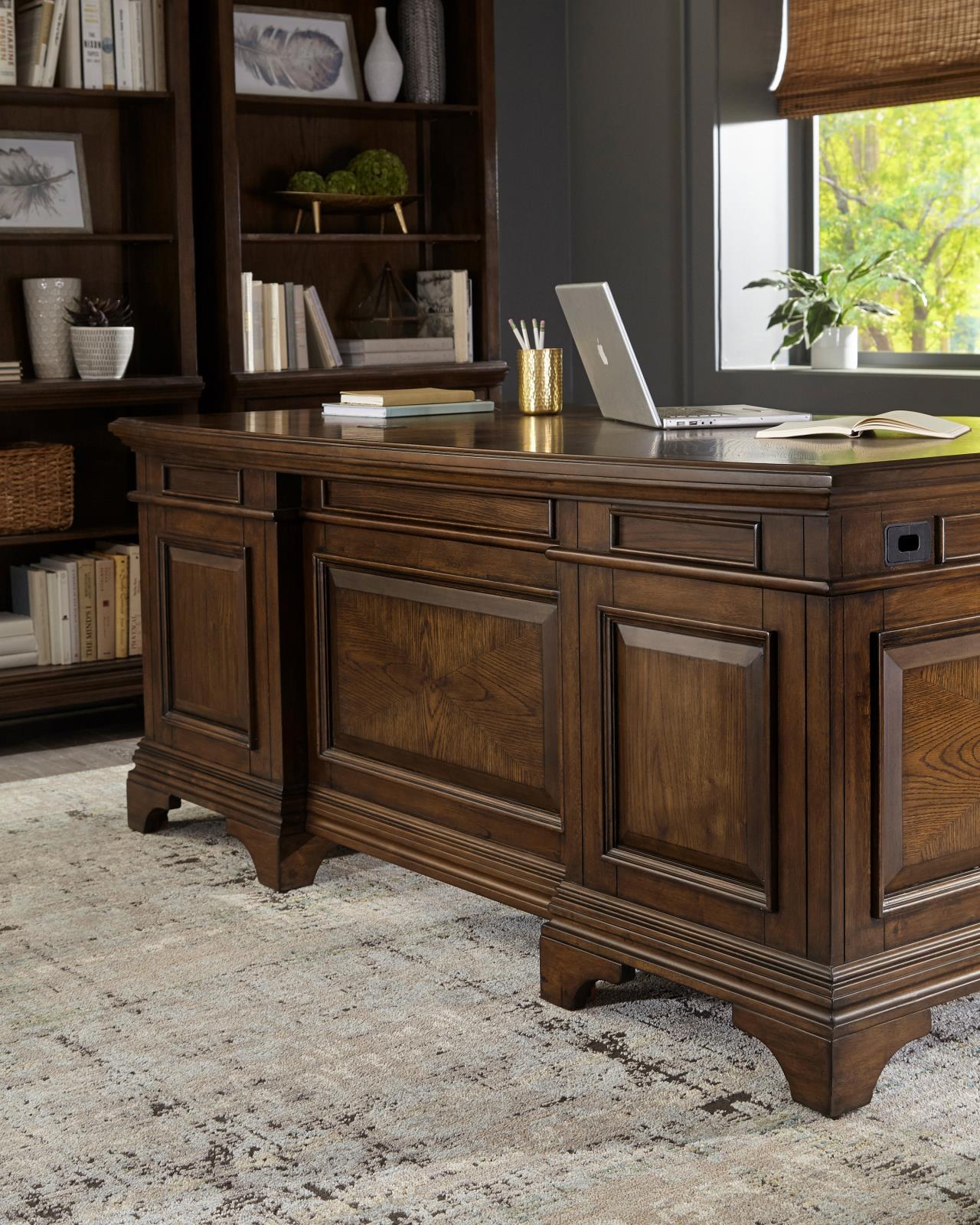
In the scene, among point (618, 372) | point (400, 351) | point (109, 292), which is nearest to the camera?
point (618, 372)

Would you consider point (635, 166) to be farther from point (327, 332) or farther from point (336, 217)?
point (327, 332)

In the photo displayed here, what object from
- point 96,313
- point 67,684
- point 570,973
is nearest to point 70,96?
point 96,313

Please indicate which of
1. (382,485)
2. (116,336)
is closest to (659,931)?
(382,485)

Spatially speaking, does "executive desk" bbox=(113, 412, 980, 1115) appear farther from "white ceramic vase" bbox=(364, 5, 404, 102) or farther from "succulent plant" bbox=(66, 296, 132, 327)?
"white ceramic vase" bbox=(364, 5, 404, 102)

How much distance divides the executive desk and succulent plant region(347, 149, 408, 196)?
1.90m

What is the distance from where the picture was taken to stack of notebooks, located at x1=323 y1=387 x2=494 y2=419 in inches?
123

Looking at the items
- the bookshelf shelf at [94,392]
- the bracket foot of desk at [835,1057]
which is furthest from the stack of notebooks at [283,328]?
the bracket foot of desk at [835,1057]

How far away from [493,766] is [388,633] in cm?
35

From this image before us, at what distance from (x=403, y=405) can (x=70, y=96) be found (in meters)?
1.68

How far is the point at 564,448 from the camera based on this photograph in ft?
7.91

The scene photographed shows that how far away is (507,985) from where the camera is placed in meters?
2.52

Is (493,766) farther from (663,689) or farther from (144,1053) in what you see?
(144,1053)

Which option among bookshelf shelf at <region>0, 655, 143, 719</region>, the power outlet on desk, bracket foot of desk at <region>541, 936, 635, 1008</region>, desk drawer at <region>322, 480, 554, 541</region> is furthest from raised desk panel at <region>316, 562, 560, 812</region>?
bookshelf shelf at <region>0, 655, 143, 719</region>

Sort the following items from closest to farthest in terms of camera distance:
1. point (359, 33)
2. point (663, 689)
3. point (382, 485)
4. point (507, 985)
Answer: point (663, 689)
point (507, 985)
point (382, 485)
point (359, 33)
